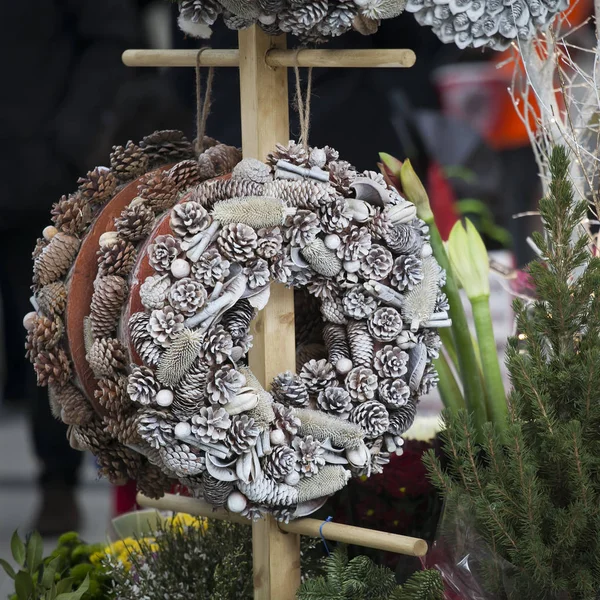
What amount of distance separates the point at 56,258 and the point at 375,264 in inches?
16.7

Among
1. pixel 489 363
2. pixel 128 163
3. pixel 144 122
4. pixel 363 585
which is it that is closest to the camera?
pixel 363 585

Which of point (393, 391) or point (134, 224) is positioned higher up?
point (134, 224)

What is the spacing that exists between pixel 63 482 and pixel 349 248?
214 centimetres

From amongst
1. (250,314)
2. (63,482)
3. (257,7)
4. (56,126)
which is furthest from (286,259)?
(63,482)

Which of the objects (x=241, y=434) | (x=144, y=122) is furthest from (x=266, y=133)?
(x=144, y=122)

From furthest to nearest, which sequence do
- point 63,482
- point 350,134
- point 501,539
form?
point 63,482 < point 350,134 < point 501,539

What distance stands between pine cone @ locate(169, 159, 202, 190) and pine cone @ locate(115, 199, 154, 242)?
0.25 feet

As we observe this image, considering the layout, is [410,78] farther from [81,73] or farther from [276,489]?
[276,489]

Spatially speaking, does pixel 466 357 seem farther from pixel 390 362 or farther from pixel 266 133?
pixel 266 133

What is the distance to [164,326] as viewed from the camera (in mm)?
982

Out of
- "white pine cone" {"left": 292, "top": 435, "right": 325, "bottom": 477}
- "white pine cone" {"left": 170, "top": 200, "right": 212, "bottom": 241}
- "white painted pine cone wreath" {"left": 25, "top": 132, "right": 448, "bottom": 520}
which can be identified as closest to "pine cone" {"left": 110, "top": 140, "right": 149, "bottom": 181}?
"white painted pine cone wreath" {"left": 25, "top": 132, "right": 448, "bottom": 520}

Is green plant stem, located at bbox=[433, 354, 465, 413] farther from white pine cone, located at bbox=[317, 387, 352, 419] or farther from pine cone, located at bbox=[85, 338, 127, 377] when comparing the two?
pine cone, located at bbox=[85, 338, 127, 377]

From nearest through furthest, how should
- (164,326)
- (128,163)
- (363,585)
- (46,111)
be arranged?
1. (164,326)
2. (363,585)
3. (128,163)
4. (46,111)

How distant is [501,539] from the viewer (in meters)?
1.03
